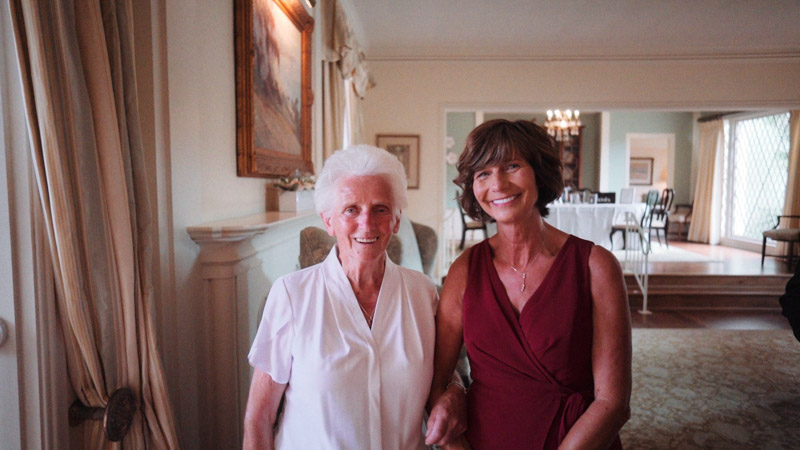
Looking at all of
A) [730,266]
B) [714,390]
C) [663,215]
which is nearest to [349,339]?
[714,390]

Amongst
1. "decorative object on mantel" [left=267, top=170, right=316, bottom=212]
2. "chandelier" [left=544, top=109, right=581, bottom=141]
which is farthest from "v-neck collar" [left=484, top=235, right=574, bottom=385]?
"chandelier" [left=544, top=109, right=581, bottom=141]

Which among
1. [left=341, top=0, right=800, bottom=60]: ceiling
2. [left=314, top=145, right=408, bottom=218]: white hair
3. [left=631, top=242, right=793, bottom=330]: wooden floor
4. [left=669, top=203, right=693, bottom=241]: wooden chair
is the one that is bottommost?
[left=631, top=242, right=793, bottom=330]: wooden floor

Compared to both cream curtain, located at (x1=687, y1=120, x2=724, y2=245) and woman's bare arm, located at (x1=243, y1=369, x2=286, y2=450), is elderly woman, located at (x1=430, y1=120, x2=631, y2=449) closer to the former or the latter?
woman's bare arm, located at (x1=243, y1=369, x2=286, y2=450)

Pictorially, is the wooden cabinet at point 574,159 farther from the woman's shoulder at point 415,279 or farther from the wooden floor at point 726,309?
the woman's shoulder at point 415,279

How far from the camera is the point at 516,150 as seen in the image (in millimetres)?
1227

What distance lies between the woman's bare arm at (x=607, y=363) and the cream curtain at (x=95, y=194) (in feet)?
3.68

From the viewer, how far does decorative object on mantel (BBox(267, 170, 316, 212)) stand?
8.98 feet

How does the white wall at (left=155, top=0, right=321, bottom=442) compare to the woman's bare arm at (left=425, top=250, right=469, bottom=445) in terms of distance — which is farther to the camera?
the white wall at (left=155, top=0, right=321, bottom=442)

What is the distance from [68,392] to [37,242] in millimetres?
400

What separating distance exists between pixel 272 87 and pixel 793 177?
8742mm

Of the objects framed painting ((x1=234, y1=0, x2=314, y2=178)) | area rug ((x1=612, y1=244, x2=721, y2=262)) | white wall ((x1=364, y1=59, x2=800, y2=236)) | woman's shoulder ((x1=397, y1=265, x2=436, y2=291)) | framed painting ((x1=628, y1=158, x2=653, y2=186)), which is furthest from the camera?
framed painting ((x1=628, y1=158, x2=653, y2=186))

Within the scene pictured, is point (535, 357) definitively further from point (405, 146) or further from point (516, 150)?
point (405, 146)

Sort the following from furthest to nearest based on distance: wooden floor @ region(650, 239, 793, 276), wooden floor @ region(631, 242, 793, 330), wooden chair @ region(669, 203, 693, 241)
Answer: wooden chair @ region(669, 203, 693, 241)
wooden floor @ region(650, 239, 793, 276)
wooden floor @ region(631, 242, 793, 330)

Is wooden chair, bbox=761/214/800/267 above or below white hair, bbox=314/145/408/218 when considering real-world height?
below
